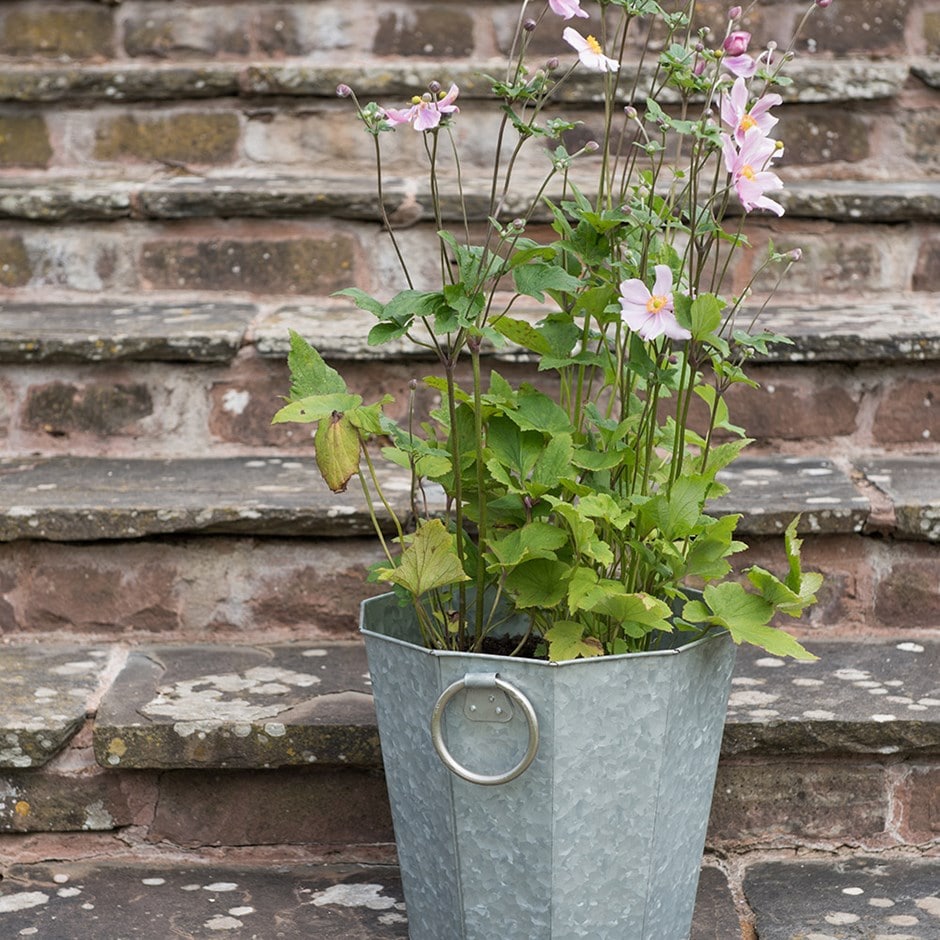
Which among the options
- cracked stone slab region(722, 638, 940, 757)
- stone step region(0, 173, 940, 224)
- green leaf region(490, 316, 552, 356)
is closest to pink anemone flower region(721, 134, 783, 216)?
green leaf region(490, 316, 552, 356)

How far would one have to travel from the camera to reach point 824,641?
192cm

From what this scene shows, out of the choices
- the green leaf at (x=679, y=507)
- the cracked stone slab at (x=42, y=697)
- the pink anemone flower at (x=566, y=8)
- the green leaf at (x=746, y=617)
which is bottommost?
the cracked stone slab at (x=42, y=697)

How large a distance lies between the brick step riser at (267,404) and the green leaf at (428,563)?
2.99 ft

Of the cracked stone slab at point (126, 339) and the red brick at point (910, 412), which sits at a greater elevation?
the cracked stone slab at point (126, 339)

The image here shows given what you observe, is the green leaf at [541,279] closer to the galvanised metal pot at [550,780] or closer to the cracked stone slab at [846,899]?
the galvanised metal pot at [550,780]

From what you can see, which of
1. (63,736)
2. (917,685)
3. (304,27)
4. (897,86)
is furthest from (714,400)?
(304,27)

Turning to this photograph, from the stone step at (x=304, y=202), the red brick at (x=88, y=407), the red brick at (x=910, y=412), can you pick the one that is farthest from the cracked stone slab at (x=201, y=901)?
the stone step at (x=304, y=202)

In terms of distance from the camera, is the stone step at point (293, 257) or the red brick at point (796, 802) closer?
the red brick at point (796, 802)

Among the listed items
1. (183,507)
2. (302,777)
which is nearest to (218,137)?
(183,507)

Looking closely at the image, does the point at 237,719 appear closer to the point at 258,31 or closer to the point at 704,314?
the point at 704,314

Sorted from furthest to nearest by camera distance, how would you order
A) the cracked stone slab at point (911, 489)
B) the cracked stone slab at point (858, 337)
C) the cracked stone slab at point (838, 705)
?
1. the cracked stone slab at point (858, 337)
2. the cracked stone slab at point (911, 489)
3. the cracked stone slab at point (838, 705)

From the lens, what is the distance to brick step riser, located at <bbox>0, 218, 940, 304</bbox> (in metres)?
2.46

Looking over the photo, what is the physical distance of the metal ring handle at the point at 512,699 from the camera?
124 cm

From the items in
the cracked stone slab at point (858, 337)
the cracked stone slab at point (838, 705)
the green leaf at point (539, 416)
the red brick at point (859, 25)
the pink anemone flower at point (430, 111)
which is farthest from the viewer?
the red brick at point (859, 25)
